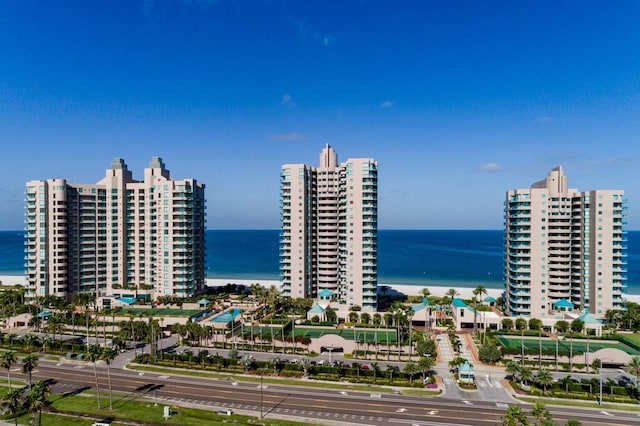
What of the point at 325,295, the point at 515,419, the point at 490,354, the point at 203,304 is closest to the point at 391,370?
the point at 490,354

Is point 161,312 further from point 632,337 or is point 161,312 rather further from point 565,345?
point 632,337

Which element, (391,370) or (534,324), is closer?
(391,370)

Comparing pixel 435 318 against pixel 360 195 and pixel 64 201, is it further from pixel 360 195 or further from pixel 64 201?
pixel 64 201

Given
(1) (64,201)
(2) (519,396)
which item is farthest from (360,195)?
A: (1) (64,201)

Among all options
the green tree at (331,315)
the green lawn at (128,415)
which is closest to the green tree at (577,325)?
the green tree at (331,315)

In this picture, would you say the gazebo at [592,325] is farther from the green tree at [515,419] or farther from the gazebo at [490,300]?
the green tree at [515,419]

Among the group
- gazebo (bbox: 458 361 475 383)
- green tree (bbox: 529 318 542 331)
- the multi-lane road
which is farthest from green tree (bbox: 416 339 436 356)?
green tree (bbox: 529 318 542 331)
